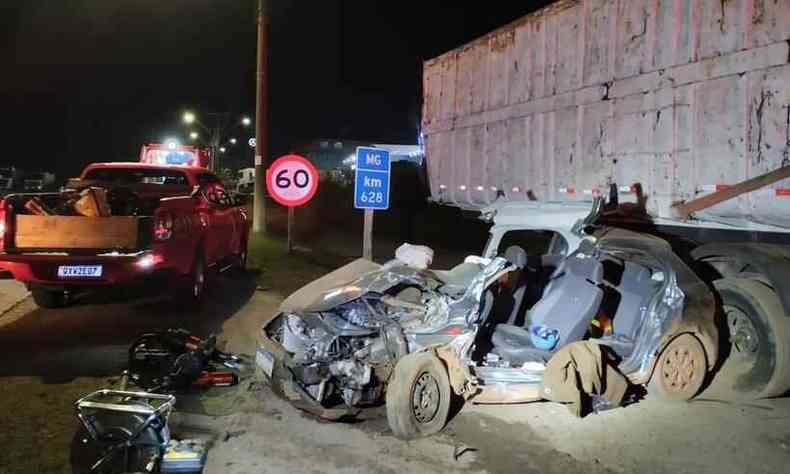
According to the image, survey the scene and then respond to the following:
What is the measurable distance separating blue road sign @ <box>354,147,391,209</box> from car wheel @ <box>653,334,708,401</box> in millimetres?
3647

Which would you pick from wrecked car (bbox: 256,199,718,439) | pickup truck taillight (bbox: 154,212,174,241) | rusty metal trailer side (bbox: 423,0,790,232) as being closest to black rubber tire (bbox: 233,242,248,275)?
pickup truck taillight (bbox: 154,212,174,241)

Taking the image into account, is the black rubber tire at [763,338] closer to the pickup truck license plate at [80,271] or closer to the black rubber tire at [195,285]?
the black rubber tire at [195,285]

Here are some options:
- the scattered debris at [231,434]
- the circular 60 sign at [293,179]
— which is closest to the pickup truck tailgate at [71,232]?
the circular 60 sign at [293,179]

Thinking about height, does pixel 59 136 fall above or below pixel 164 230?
above

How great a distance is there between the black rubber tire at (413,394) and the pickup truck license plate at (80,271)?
14.0 ft

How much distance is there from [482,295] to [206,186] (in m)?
6.14

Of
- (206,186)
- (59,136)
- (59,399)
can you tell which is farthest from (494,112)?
(59,136)

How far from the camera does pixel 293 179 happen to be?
10039 mm

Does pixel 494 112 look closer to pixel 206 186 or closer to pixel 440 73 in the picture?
pixel 440 73

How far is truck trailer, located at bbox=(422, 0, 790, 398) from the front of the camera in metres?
5.74

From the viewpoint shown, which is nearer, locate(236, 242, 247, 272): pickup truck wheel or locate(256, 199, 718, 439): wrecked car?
locate(256, 199, 718, 439): wrecked car

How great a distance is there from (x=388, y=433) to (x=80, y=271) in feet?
14.6

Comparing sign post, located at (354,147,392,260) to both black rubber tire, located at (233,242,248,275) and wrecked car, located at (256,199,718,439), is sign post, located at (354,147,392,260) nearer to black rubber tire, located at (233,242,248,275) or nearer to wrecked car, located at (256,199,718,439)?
wrecked car, located at (256,199,718,439)

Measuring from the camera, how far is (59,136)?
156ft
